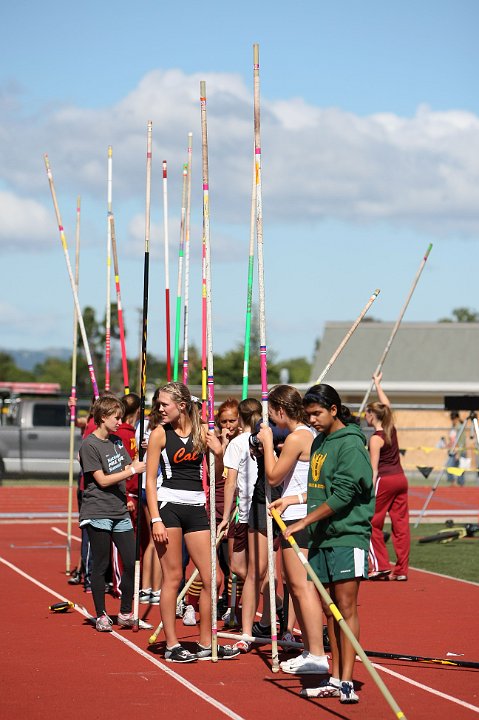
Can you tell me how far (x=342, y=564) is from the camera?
23.8ft

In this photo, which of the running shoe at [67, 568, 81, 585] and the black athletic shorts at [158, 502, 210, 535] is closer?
the black athletic shorts at [158, 502, 210, 535]

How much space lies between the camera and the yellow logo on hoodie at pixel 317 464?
293 inches

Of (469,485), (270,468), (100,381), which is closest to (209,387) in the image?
(270,468)

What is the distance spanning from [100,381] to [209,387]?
52788 mm

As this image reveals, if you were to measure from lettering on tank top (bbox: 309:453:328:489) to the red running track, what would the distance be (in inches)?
51.9

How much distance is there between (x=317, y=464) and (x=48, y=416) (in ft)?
77.2

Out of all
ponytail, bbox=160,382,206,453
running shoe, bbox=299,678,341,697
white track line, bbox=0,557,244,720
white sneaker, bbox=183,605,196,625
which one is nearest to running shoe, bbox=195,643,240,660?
white track line, bbox=0,557,244,720

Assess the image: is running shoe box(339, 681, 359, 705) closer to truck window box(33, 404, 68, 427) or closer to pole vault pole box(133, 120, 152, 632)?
pole vault pole box(133, 120, 152, 632)

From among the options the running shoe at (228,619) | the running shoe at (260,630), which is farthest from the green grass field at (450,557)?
the running shoe at (260,630)

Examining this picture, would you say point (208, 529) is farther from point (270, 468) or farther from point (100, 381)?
point (100, 381)

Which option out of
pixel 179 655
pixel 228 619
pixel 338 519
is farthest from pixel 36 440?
pixel 338 519

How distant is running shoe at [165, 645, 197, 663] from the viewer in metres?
8.50

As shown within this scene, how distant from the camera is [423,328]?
175 ft

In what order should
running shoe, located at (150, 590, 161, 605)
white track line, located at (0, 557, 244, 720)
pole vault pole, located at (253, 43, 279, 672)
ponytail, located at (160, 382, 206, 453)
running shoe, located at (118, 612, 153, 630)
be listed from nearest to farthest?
white track line, located at (0, 557, 244, 720)
pole vault pole, located at (253, 43, 279, 672)
ponytail, located at (160, 382, 206, 453)
running shoe, located at (118, 612, 153, 630)
running shoe, located at (150, 590, 161, 605)
